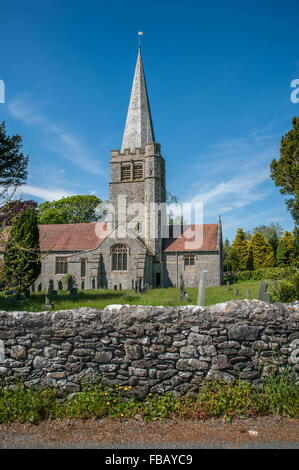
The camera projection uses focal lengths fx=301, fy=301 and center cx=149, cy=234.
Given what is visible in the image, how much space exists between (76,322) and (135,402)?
1.57 meters

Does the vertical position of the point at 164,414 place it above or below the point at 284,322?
below

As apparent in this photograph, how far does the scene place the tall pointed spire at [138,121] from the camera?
3366cm

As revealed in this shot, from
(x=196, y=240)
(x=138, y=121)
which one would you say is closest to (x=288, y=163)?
(x=196, y=240)

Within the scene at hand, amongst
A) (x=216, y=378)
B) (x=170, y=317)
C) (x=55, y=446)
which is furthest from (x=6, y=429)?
(x=216, y=378)

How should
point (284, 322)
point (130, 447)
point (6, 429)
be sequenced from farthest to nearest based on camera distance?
point (284, 322), point (6, 429), point (130, 447)

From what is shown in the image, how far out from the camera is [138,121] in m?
33.7

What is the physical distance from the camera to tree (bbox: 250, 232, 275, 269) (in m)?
42.4

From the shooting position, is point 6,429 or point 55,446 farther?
point 6,429

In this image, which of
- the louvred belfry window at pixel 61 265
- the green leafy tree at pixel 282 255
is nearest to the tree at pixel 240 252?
the green leafy tree at pixel 282 255

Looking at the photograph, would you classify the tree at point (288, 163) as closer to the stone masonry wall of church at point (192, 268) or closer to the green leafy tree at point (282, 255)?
the stone masonry wall of church at point (192, 268)

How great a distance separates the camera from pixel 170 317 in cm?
494

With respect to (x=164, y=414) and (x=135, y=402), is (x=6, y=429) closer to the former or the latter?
(x=135, y=402)

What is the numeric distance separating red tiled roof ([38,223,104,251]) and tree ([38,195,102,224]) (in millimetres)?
12177

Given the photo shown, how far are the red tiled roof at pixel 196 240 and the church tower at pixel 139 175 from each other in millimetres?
1516
